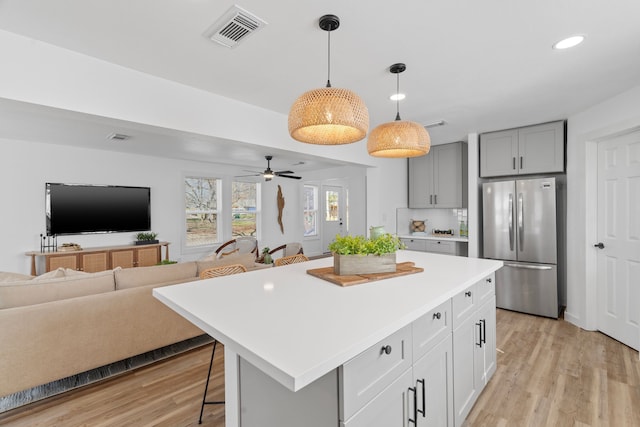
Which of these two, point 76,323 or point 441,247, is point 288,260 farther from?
point 441,247

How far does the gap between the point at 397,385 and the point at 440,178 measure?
13.8 ft

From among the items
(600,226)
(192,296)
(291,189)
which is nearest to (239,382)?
(192,296)

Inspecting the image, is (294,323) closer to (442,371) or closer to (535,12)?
(442,371)

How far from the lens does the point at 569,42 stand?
6.49 feet

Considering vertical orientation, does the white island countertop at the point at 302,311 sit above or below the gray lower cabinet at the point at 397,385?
above

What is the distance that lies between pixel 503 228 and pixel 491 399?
249 centimetres

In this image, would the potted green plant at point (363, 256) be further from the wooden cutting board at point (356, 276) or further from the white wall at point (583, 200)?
the white wall at point (583, 200)

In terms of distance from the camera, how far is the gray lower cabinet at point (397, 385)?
979mm

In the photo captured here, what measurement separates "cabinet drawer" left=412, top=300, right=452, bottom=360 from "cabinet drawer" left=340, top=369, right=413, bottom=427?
5.2 inches

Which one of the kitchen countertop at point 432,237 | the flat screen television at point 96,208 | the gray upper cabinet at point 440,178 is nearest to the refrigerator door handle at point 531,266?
the kitchen countertop at point 432,237

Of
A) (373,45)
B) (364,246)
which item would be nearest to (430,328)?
(364,246)

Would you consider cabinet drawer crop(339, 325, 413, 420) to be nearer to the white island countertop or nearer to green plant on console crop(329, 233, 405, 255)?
the white island countertop

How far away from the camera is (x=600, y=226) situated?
3.28 meters

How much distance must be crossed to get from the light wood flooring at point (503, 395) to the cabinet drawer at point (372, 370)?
1134 millimetres
